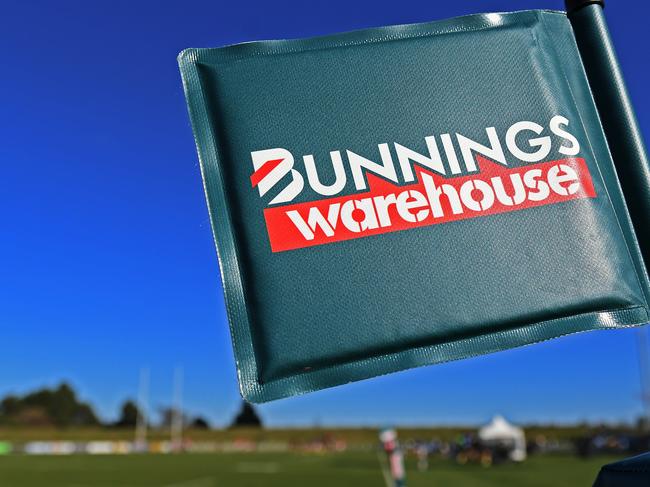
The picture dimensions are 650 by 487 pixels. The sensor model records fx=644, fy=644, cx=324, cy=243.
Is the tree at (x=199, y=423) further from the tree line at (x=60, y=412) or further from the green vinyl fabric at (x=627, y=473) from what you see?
the green vinyl fabric at (x=627, y=473)

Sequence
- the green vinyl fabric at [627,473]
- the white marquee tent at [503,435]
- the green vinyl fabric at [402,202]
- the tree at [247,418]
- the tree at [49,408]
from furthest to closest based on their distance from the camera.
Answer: the tree at [49,408] < the tree at [247,418] < the white marquee tent at [503,435] < the green vinyl fabric at [402,202] < the green vinyl fabric at [627,473]

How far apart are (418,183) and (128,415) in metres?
79.4

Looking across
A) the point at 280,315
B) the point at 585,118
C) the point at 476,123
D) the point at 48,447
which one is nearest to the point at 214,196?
the point at 280,315

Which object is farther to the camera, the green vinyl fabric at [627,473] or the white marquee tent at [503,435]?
the white marquee tent at [503,435]

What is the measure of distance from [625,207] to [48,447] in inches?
2059

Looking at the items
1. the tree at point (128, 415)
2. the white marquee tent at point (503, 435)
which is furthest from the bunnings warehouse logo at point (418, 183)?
the tree at point (128, 415)

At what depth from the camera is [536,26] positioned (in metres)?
1.37

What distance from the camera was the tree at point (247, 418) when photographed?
6969 centimetres

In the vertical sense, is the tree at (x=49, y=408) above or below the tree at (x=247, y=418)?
above

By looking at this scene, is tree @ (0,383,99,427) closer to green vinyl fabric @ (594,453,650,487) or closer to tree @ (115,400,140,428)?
tree @ (115,400,140,428)

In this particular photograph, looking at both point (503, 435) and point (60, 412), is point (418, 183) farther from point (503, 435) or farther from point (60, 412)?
point (60, 412)

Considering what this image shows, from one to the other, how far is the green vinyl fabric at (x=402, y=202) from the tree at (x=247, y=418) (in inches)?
2789

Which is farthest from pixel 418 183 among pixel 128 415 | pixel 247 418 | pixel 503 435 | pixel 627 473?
pixel 128 415

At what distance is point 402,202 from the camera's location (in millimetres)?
Answer: 1218
